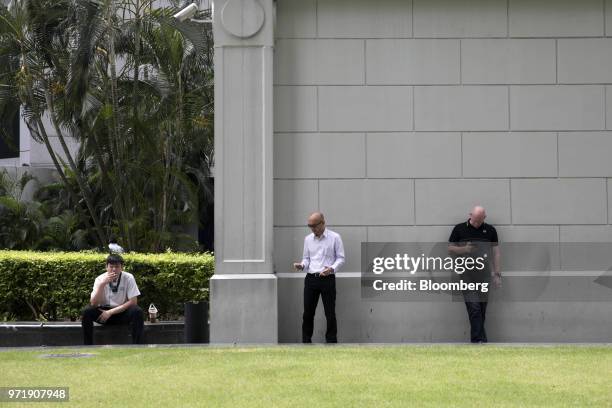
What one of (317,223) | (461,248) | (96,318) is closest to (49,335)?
(96,318)

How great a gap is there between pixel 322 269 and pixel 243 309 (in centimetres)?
114

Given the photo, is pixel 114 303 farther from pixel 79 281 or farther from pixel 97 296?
pixel 79 281

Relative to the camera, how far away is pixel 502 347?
1252 centimetres

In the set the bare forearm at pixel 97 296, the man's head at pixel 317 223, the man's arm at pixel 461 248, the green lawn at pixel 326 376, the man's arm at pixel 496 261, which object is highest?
the man's head at pixel 317 223

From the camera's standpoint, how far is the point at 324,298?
44.4 ft

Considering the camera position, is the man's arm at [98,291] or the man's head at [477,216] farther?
the man's arm at [98,291]

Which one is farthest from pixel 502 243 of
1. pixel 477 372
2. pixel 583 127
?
pixel 477 372

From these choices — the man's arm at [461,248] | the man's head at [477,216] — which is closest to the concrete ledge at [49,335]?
the man's arm at [461,248]

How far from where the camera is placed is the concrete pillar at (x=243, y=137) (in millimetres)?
13844

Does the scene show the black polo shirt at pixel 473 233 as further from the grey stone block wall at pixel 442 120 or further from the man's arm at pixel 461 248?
the grey stone block wall at pixel 442 120

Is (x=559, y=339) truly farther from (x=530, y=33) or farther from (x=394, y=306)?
(x=530, y=33)

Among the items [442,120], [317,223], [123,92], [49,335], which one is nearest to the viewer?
[317,223]

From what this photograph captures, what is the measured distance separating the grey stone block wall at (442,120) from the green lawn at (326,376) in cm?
229

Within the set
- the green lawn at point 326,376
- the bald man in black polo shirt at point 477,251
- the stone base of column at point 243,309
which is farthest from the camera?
the bald man in black polo shirt at point 477,251
